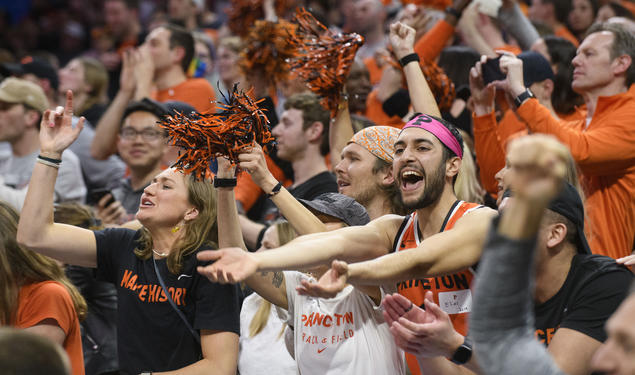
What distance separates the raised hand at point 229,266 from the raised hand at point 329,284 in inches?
7.2

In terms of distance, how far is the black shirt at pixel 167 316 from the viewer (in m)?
3.62

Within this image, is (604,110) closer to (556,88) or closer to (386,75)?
(556,88)

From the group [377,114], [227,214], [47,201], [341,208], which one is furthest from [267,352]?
[377,114]

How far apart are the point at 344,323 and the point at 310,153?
79.7 inches

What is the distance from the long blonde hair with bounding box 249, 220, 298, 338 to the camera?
14.3 ft

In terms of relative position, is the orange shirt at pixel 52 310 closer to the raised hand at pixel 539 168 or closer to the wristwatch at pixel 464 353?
the wristwatch at pixel 464 353


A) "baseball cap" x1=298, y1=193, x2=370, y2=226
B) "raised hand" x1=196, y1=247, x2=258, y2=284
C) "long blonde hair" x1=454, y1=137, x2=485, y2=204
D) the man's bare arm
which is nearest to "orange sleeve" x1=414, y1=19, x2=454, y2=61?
"long blonde hair" x1=454, y1=137, x2=485, y2=204

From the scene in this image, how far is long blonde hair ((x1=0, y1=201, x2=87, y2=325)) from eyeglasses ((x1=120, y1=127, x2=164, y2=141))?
180 centimetres

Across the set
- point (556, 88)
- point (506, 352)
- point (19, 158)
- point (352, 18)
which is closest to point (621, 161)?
point (556, 88)

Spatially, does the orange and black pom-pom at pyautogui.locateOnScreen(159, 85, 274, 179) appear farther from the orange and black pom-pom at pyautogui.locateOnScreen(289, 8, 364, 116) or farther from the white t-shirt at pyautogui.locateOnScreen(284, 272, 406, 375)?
the orange and black pom-pom at pyautogui.locateOnScreen(289, 8, 364, 116)

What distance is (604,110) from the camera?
462 centimetres

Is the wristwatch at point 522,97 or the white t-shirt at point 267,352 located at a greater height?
the wristwatch at point 522,97

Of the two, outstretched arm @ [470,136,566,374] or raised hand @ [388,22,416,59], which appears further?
raised hand @ [388,22,416,59]

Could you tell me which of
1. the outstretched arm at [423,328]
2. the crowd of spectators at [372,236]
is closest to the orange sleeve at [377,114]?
the crowd of spectators at [372,236]
